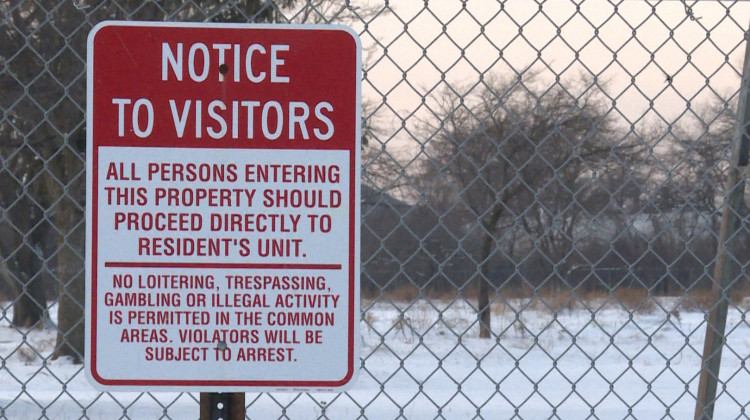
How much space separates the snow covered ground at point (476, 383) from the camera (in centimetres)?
310

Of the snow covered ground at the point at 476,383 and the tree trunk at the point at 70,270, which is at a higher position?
the tree trunk at the point at 70,270

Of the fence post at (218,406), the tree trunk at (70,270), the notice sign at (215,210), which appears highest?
the tree trunk at (70,270)

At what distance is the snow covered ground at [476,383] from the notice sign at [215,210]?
59 cm

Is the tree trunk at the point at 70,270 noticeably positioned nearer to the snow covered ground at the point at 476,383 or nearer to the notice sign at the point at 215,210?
the snow covered ground at the point at 476,383

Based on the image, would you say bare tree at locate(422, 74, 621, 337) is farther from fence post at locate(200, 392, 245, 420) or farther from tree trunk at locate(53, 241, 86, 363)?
tree trunk at locate(53, 241, 86, 363)

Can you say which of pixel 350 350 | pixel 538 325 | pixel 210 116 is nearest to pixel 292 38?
pixel 210 116

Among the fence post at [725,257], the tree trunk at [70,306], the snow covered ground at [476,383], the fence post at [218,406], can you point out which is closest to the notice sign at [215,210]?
the fence post at [218,406]

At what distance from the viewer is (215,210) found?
2.19 meters

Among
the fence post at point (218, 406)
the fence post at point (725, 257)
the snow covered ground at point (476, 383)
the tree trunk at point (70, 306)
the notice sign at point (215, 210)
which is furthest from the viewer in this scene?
the tree trunk at point (70, 306)

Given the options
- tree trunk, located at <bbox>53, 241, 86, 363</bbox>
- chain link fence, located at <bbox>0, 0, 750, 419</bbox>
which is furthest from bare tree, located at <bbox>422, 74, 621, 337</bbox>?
tree trunk, located at <bbox>53, 241, 86, 363</bbox>

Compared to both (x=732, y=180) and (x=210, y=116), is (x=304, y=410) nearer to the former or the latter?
(x=732, y=180)

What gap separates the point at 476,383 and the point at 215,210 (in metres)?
7.44

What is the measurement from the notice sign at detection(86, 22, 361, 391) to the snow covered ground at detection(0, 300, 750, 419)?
1.93 feet

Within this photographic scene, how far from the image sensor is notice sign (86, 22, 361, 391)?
2193mm
